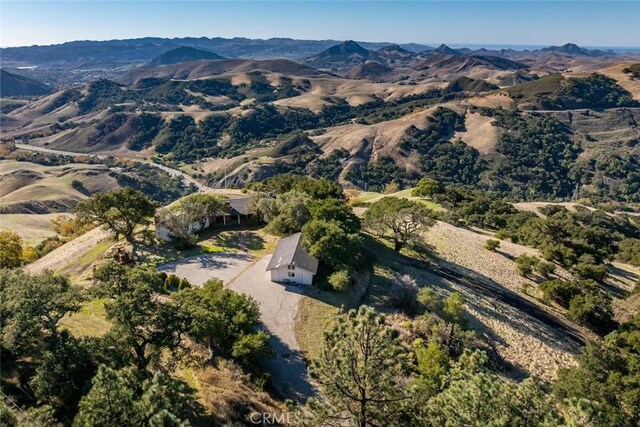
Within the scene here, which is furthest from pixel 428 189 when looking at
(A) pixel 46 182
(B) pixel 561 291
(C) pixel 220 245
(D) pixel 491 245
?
(A) pixel 46 182

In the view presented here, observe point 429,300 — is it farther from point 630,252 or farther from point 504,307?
point 630,252

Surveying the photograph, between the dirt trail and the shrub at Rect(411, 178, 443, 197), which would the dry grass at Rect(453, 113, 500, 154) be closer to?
the shrub at Rect(411, 178, 443, 197)

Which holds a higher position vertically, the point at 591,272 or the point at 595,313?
the point at 595,313

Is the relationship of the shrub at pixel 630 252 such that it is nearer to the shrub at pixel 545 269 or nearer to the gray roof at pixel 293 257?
the shrub at pixel 545 269

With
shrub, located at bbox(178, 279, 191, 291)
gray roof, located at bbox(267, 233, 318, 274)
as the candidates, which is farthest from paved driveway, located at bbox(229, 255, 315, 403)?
shrub, located at bbox(178, 279, 191, 291)

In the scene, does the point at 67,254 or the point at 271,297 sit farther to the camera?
the point at 67,254

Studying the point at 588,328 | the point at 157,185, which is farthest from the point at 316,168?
the point at 588,328

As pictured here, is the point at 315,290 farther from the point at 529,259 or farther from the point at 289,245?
the point at 529,259
